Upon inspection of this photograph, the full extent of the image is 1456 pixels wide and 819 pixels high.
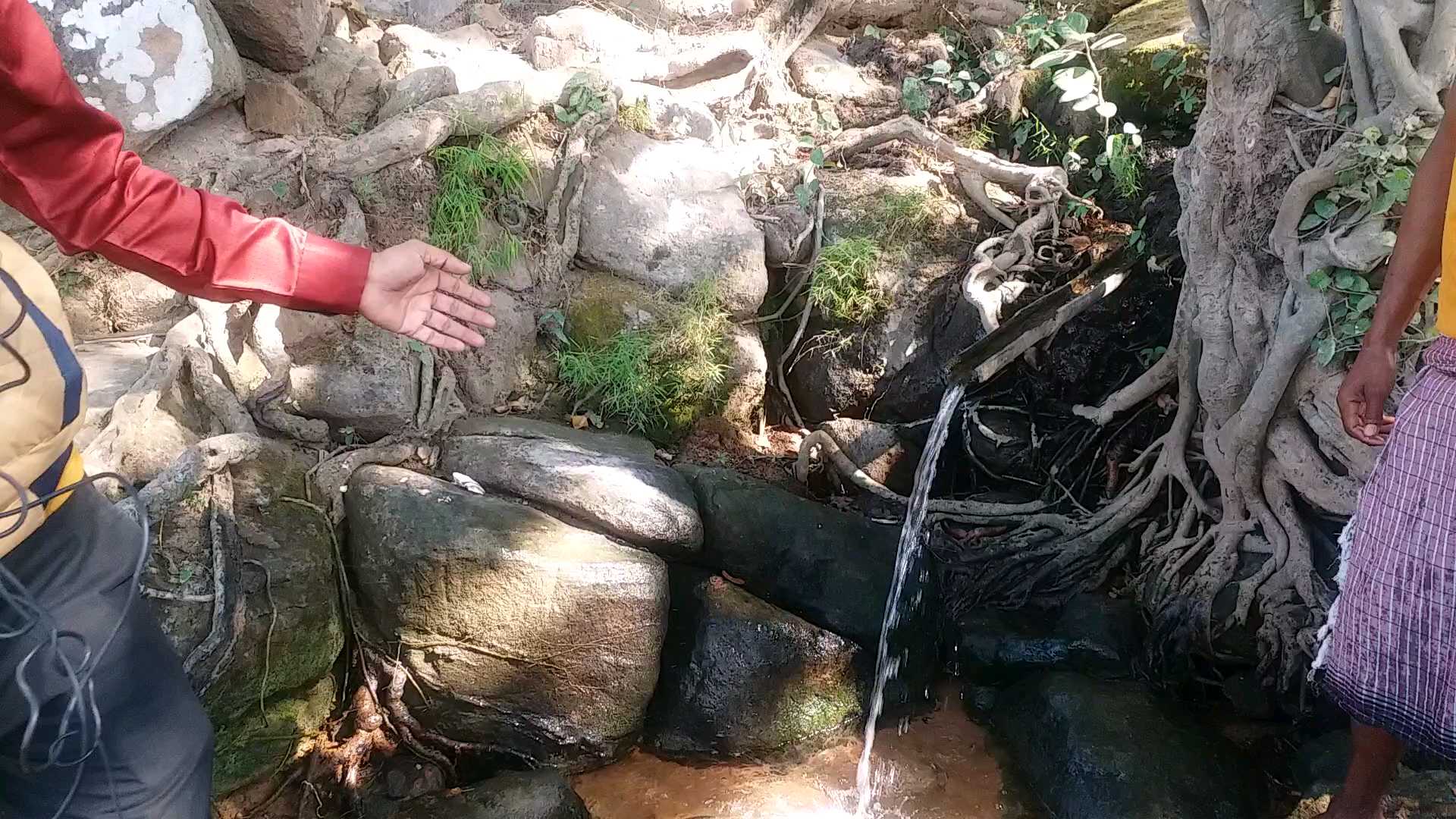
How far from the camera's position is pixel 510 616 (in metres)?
3.04

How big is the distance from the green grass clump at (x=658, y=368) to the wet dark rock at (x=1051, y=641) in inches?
58.7

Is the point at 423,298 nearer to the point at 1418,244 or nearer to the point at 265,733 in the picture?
the point at 265,733

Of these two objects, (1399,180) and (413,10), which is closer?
(1399,180)

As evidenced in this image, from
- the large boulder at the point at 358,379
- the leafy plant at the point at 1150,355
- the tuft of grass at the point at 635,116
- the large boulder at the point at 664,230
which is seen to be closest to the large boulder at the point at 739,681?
the large boulder at the point at 358,379

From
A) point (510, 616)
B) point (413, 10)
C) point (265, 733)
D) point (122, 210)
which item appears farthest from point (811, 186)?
point (122, 210)

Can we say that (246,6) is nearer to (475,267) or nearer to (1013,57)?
(475,267)

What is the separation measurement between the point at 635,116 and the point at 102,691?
3.80 metres

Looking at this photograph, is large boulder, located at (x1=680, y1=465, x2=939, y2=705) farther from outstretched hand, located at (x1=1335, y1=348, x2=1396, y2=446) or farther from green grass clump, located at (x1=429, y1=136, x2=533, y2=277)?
outstretched hand, located at (x1=1335, y1=348, x2=1396, y2=446)

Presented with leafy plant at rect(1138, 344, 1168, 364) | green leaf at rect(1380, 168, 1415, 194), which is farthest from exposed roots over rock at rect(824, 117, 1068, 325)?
green leaf at rect(1380, 168, 1415, 194)

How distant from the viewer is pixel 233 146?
3.96m

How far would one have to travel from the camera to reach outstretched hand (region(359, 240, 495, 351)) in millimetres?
1742

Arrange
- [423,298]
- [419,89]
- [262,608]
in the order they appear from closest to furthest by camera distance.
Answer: [423,298] → [262,608] → [419,89]

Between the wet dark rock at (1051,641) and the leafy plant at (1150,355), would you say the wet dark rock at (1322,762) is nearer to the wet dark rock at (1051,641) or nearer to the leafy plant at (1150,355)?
the wet dark rock at (1051,641)

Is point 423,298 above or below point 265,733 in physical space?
above
